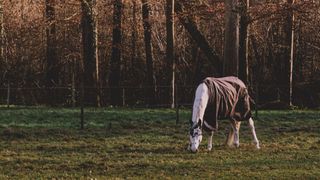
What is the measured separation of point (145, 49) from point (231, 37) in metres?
13.9

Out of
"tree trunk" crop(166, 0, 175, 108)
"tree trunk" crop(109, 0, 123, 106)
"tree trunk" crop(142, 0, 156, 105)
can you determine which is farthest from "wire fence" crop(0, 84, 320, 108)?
"tree trunk" crop(142, 0, 156, 105)

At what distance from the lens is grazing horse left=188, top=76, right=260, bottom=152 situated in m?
12.1

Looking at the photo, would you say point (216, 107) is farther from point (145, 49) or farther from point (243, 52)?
point (145, 49)

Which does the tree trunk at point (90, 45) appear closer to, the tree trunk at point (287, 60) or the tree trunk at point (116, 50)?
the tree trunk at point (116, 50)

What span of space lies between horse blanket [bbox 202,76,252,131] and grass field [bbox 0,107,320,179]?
704 millimetres

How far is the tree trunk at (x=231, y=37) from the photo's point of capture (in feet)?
63.6

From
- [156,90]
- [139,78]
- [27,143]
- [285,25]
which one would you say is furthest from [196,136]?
[139,78]

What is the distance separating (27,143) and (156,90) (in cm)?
1270

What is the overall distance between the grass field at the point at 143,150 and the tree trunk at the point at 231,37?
2.01m

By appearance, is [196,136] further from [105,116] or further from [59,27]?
[59,27]

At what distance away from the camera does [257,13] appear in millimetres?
26547

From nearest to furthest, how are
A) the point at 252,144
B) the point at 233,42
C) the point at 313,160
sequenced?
the point at 313,160, the point at 252,144, the point at 233,42

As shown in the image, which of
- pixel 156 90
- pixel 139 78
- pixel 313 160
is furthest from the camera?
pixel 139 78


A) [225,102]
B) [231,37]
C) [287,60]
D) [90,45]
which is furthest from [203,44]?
[225,102]
